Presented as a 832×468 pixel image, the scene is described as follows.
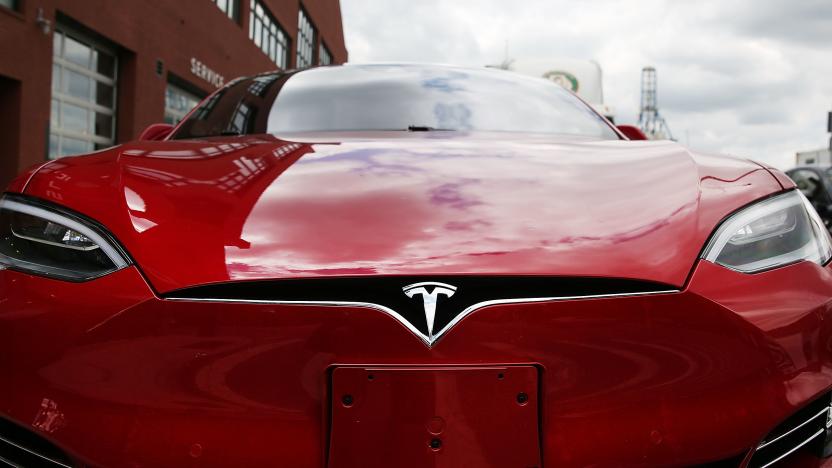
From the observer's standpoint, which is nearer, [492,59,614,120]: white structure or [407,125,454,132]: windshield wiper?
[407,125,454,132]: windshield wiper

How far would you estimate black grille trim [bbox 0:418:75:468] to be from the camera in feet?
3.98

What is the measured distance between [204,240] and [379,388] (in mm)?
411

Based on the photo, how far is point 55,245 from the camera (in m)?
1.31

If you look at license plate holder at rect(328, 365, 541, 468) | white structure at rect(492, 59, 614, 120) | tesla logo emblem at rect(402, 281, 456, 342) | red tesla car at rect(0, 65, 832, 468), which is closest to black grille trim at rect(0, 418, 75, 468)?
red tesla car at rect(0, 65, 832, 468)

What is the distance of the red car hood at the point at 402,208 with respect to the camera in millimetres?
1186

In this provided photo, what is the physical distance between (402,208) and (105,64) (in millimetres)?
16600

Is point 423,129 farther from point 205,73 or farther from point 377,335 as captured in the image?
point 205,73

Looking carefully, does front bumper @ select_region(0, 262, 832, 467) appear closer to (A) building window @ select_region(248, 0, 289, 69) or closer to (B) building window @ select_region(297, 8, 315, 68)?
(A) building window @ select_region(248, 0, 289, 69)

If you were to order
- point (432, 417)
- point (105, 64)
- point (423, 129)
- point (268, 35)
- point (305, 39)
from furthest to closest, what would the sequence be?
1. point (305, 39)
2. point (268, 35)
3. point (105, 64)
4. point (423, 129)
5. point (432, 417)

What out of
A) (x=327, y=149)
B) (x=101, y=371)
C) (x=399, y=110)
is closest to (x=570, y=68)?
(x=399, y=110)

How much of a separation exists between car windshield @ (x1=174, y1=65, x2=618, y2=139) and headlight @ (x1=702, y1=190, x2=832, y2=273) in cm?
91

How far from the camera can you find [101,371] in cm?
116

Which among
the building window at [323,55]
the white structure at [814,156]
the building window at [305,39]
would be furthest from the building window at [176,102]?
the white structure at [814,156]

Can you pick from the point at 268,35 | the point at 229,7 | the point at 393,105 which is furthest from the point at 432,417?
the point at 268,35
